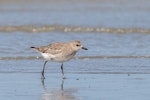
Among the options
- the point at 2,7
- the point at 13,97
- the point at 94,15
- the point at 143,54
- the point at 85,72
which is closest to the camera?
the point at 13,97

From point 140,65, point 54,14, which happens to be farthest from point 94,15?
point 140,65

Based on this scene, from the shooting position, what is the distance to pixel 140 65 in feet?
44.1

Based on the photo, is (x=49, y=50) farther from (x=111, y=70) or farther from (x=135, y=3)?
(x=135, y=3)

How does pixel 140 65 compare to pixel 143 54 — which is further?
pixel 143 54

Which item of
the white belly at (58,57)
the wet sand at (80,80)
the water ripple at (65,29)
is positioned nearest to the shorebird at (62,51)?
the white belly at (58,57)

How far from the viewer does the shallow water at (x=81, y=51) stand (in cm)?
1086

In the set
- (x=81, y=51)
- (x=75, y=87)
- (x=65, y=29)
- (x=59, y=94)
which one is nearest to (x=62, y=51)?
(x=75, y=87)

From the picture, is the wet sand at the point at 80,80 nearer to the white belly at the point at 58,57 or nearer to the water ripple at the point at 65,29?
the white belly at the point at 58,57

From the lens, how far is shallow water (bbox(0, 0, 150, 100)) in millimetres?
10859

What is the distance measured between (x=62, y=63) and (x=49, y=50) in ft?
1.35

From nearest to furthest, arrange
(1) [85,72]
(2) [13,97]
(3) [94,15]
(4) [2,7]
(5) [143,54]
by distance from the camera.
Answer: (2) [13,97]
(1) [85,72]
(5) [143,54]
(3) [94,15]
(4) [2,7]

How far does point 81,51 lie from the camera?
52.1ft

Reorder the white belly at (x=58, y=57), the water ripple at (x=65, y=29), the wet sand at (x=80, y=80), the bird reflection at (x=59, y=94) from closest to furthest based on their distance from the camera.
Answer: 1. the bird reflection at (x=59, y=94)
2. the wet sand at (x=80, y=80)
3. the white belly at (x=58, y=57)
4. the water ripple at (x=65, y=29)

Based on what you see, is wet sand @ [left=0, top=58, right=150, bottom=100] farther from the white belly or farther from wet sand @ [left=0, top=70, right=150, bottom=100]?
the white belly
